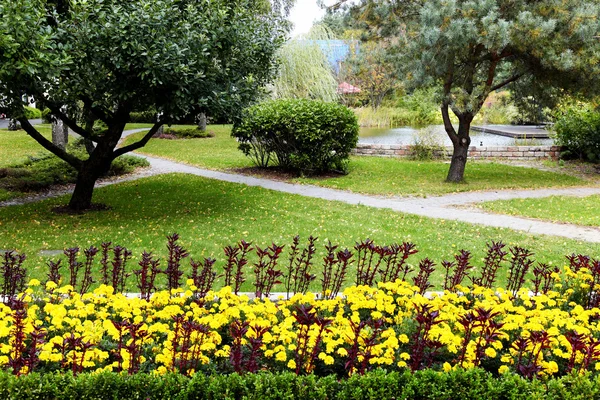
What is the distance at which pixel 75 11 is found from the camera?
24.8ft

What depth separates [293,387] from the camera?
3.06 m

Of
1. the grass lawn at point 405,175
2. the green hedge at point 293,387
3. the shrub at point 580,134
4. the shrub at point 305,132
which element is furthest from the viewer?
the shrub at point 580,134

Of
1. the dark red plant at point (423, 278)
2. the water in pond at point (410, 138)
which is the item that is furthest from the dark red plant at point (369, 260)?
the water in pond at point (410, 138)

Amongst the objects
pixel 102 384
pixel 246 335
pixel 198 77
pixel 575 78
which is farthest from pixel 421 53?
pixel 102 384

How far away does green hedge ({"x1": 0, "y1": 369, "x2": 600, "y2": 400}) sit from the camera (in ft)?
9.83

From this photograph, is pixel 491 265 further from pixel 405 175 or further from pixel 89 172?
pixel 405 175

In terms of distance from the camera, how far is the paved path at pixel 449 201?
871cm

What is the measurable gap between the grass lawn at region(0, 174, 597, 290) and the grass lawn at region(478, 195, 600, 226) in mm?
1519

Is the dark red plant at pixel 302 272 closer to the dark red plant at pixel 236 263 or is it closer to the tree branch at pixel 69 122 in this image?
the dark red plant at pixel 236 263

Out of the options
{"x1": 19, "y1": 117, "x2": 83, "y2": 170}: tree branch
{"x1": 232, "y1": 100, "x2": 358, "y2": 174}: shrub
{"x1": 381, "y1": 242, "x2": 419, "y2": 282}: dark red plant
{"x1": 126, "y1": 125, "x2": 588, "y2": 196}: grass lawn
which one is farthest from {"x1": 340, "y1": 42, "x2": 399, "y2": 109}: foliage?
{"x1": 381, "y1": 242, "x2": 419, "y2": 282}: dark red plant

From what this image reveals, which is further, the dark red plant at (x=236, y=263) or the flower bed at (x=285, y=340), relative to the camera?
the dark red plant at (x=236, y=263)

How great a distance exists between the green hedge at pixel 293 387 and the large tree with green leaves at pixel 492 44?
870cm

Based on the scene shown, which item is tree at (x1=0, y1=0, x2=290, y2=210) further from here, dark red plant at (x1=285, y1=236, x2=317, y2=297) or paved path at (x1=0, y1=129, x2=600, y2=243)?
dark red plant at (x1=285, y1=236, x2=317, y2=297)

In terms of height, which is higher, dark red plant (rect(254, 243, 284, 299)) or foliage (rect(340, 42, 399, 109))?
foliage (rect(340, 42, 399, 109))
